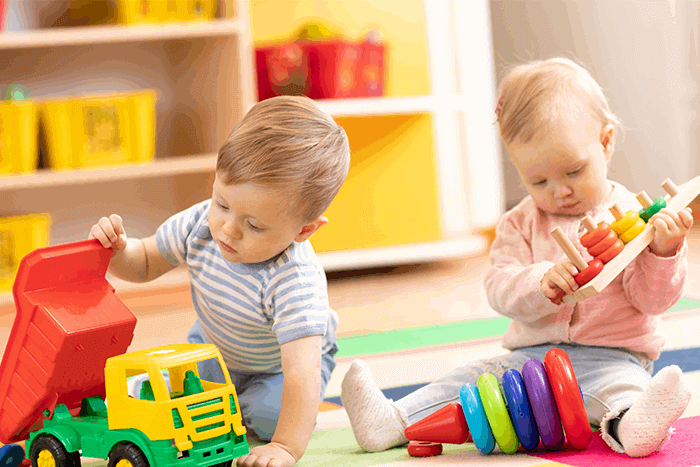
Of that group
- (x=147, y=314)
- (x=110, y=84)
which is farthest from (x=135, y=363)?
(x=110, y=84)

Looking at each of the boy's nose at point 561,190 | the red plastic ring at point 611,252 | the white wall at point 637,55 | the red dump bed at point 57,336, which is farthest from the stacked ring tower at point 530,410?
the white wall at point 637,55

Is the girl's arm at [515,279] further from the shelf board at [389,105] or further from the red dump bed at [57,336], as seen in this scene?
the shelf board at [389,105]

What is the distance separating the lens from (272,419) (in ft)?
3.11

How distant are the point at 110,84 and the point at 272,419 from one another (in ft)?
5.29

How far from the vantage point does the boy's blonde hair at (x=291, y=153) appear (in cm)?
80

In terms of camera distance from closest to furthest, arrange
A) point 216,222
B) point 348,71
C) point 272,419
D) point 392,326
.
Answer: point 216,222 → point 272,419 → point 392,326 → point 348,71

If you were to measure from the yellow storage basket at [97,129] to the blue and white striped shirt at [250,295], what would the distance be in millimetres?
1135

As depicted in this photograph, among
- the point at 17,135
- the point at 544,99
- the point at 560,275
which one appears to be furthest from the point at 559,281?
the point at 17,135

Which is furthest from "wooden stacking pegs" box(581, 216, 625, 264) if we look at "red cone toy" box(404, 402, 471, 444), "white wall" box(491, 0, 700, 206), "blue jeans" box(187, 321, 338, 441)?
"white wall" box(491, 0, 700, 206)

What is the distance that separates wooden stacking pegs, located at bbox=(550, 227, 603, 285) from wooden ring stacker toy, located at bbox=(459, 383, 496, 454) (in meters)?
0.16

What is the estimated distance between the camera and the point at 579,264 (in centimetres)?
82

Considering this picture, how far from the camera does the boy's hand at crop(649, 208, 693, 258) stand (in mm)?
842

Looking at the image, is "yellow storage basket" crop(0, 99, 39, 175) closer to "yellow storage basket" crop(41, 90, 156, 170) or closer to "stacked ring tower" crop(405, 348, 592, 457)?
"yellow storage basket" crop(41, 90, 156, 170)

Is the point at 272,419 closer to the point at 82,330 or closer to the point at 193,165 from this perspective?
the point at 82,330
